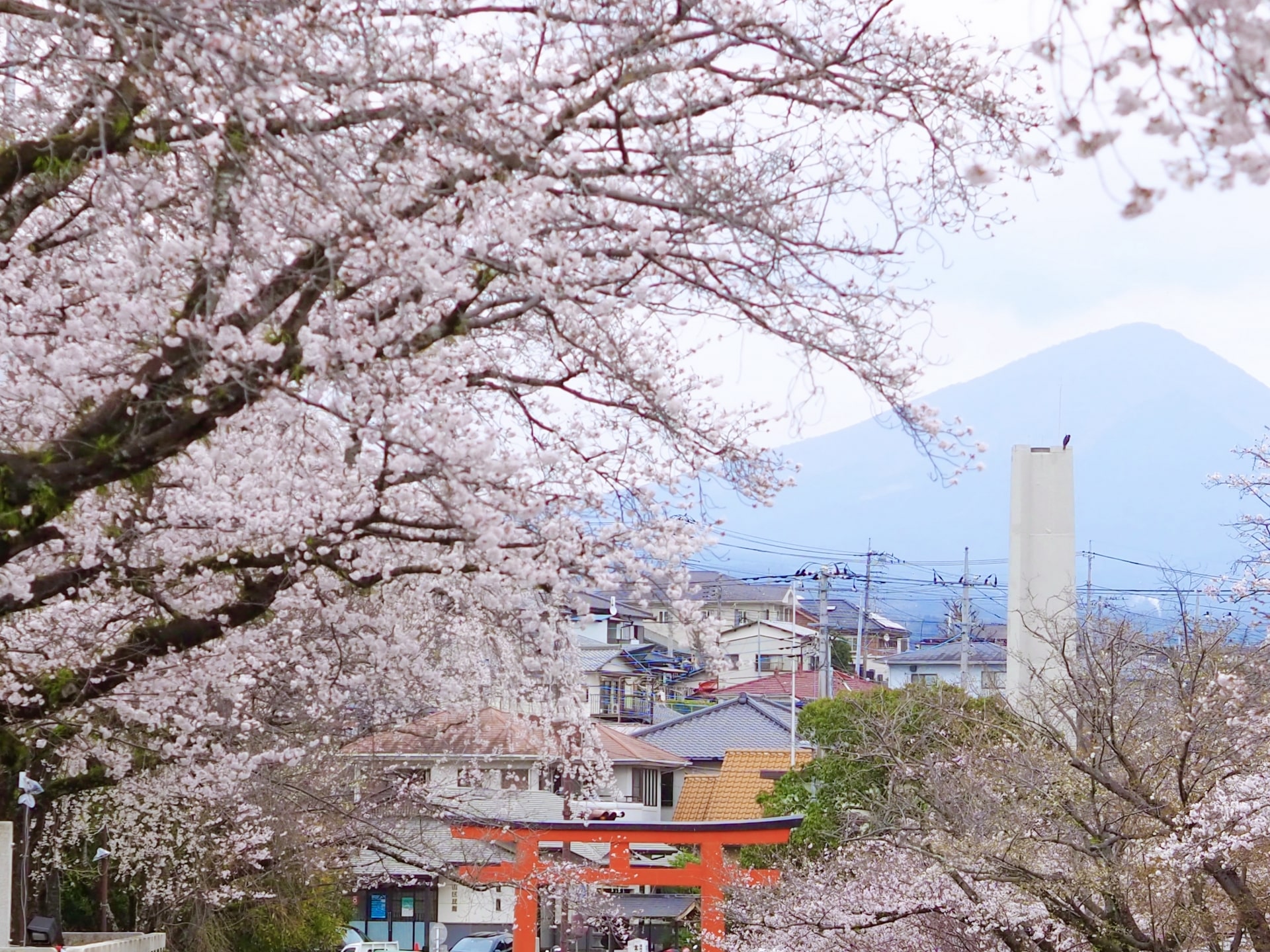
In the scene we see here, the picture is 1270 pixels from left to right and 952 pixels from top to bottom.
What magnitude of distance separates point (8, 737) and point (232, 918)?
33.8 feet

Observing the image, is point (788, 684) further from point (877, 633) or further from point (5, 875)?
point (5, 875)

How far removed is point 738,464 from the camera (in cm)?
614

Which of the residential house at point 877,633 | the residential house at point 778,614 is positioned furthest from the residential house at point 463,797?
the residential house at point 877,633

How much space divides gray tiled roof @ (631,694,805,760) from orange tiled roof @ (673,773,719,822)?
2.96m

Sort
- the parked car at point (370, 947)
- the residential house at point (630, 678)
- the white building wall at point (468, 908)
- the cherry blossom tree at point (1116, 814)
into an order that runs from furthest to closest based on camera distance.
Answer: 1. the residential house at point (630, 678)
2. the white building wall at point (468, 908)
3. the parked car at point (370, 947)
4. the cherry blossom tree at point (1116, 814)

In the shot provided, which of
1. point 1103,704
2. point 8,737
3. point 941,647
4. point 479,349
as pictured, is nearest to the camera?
point 479,349

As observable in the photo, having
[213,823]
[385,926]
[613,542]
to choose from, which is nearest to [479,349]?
[613,542]

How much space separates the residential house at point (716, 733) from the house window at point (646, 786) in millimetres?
531

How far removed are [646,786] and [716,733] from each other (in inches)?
123

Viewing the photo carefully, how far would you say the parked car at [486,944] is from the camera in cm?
2709

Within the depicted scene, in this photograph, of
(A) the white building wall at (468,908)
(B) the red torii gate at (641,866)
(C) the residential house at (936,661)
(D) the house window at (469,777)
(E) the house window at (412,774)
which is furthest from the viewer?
(C) the residential house at (936,661)

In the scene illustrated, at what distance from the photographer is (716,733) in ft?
119

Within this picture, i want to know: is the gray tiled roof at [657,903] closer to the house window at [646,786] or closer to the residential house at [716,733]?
the house window at [646,786]

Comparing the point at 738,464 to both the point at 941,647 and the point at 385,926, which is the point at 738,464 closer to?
the point at 385,926
